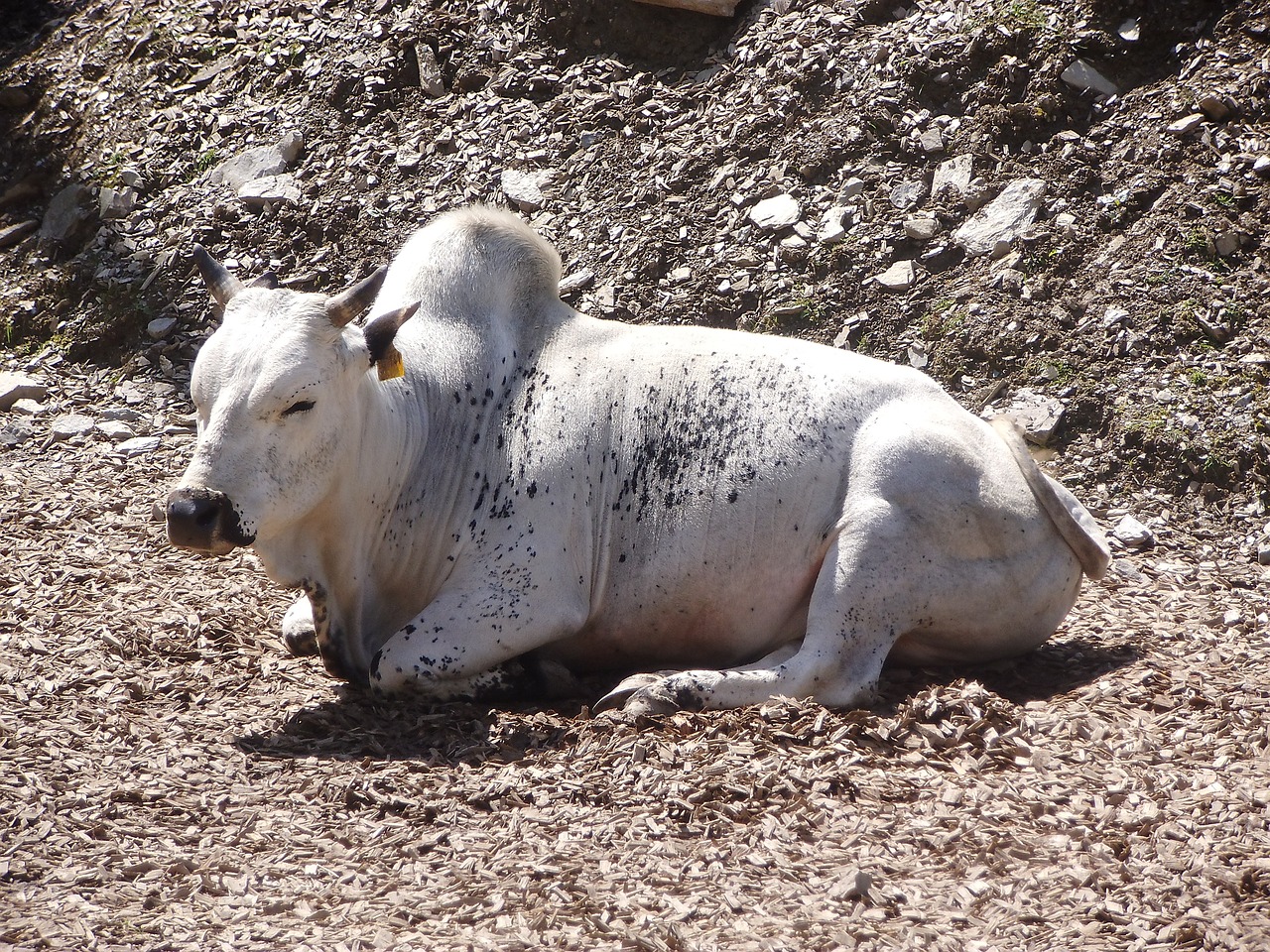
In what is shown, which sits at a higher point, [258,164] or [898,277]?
[258,164]

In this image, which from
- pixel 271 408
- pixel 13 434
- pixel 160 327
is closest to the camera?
pixel 271 408

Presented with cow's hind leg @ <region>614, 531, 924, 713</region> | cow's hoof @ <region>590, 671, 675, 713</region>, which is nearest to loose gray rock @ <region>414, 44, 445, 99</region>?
cow's hind leg @ <region>614, 531, 924, 713</region>

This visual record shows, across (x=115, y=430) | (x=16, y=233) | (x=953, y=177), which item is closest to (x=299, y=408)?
(x=115, y=430)

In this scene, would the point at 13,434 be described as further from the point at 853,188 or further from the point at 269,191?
the point at 853,188

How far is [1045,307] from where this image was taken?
7051 millimetres

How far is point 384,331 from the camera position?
16.1 ft

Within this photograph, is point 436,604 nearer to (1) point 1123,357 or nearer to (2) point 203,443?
(2) point 203,443

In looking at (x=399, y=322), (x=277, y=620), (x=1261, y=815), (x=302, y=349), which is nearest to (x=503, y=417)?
(x=399, y=322)

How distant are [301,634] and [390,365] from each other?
1277 millimetres

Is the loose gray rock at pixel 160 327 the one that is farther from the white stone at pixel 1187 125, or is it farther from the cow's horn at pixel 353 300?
the white stone at pixel 1187 125

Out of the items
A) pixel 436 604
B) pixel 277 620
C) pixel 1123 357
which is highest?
pixel 1123 357

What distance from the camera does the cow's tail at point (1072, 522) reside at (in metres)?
5.09

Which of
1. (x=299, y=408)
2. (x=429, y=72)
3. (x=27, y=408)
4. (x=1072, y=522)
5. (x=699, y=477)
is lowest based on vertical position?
(x=27, y=408)

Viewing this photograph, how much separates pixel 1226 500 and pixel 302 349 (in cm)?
444
